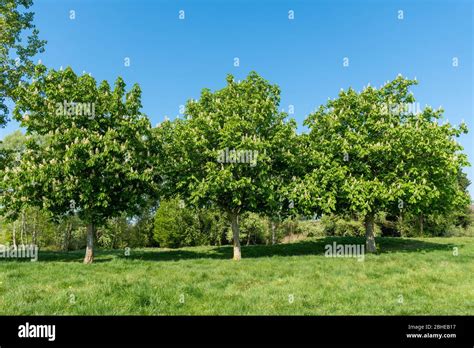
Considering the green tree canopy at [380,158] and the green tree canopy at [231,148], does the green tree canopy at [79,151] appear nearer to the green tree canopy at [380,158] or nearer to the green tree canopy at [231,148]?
the green tree canopy at [231,148]

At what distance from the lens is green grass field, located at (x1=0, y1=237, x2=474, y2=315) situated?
11.3m

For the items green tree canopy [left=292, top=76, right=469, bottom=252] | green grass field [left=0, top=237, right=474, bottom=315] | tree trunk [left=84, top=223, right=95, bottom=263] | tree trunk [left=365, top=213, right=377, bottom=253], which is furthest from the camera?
tree trunk [left=365, top=213, right=377, bottom=253]

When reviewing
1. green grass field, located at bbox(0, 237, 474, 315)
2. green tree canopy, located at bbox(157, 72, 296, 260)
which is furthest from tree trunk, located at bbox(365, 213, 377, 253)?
green grass field, located at bbox(0, 237, 474, 315)

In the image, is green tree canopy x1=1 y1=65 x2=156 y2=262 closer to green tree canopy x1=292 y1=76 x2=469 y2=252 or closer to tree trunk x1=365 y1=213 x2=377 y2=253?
green tree canopy x1=292 y1=76 x2=469 y2=252

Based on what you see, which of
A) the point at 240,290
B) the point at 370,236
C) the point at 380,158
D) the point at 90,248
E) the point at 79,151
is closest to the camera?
the point at 240,290

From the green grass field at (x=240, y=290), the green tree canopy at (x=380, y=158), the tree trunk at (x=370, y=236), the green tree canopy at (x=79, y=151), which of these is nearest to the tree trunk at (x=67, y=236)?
the green tree canopy at (x=79, y=151)

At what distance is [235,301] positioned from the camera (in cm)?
1236

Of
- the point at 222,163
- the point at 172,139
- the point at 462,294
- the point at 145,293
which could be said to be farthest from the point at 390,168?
the point at 145,293

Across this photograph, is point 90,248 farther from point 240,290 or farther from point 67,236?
point 67,236

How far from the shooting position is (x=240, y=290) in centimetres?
1440

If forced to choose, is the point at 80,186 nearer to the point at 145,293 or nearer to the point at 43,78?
the point at 43,78

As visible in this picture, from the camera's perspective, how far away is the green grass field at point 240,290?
1127 cm

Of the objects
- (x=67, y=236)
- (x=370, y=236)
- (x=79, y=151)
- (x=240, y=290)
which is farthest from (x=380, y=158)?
(x=67, y=236)

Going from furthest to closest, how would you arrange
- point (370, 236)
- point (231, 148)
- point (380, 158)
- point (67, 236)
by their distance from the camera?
point (67, 236) < point (370, 236) < point (380, 158) < point (231, 148)
